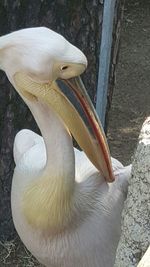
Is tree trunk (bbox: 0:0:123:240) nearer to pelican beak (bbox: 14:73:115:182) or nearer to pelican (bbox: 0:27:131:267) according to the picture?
pelican (bbox: 0:27:131:267)

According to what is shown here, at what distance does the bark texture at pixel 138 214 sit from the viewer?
1.63 m

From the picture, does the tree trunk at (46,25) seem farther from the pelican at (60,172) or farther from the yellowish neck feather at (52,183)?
the yellowish neck feather at (52,183)

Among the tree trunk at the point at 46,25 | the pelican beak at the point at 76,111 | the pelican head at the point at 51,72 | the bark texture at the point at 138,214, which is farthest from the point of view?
the tree trunk at the point at 46,25

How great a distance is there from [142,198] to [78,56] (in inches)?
28.9

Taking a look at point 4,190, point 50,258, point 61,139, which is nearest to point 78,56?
point 61,139

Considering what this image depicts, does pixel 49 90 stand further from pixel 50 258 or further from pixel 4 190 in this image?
pixel 4 190

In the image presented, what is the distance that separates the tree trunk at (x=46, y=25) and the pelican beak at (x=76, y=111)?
76 centimetres

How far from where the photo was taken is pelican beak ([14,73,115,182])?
235 centimetres

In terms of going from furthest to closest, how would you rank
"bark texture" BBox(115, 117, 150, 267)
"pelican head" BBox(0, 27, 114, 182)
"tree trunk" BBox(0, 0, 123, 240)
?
"tree trunk" BBox(0, 0, 123, 240) < "pelican head" BBox(0, 27, 114, 182) < "bark texture" BBox(115, 117, 150, 267)

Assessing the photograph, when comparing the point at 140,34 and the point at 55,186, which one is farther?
the point at 140,34

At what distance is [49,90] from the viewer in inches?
92.5

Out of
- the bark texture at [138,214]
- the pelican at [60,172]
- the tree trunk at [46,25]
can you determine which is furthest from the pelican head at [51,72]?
the tree trunk at [46,25]

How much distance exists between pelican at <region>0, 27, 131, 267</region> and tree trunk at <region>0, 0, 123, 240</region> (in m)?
0.56

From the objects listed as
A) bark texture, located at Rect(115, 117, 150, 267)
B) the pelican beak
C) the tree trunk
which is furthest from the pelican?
bark texture, located at Rect(115, 117, 150, 267)
